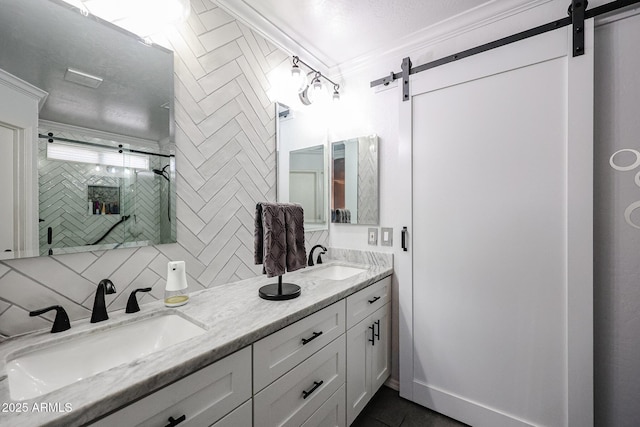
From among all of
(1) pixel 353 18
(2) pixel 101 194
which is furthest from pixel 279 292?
(1) pixel 353 18

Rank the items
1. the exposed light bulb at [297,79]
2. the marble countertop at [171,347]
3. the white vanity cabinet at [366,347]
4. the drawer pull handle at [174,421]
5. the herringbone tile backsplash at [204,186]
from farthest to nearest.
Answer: the exposed light bulb at [297,79] → the white vanity cabinet at [366,347] → the herringbone tile backsplash at [204,186] → the drawer pull handle at [174,421] → the marble countertop at [171,347]

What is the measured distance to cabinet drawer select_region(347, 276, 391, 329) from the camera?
5.10 ft

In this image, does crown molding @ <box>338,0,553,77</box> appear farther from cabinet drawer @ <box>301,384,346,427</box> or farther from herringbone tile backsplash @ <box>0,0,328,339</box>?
cabinet drawer @ <box>301,384,346,427</box>

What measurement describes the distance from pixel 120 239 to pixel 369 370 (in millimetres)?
1606

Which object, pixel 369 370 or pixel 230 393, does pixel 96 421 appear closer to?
pixel 230 393

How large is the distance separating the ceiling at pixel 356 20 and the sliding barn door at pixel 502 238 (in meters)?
0.30

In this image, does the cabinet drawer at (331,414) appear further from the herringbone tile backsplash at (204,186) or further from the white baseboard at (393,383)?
the herringbone tile backsplash at (204,186)

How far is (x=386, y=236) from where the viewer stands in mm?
2092

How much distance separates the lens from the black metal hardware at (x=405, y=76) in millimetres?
1917

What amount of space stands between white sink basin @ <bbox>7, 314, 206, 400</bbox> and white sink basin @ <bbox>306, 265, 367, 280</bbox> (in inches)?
42.6

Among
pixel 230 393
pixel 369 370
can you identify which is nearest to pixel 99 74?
pixel 230 393

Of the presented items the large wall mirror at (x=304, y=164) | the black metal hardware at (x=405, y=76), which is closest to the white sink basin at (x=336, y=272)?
the large wall mirror at (x=304, y=164)

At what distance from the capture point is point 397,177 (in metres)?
2.04

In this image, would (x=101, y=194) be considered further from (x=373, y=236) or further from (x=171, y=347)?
(x=373, y=236)
